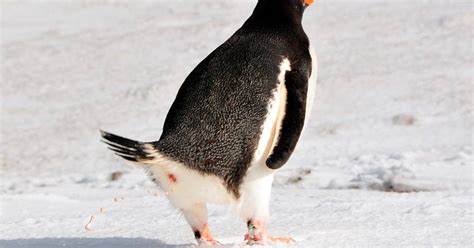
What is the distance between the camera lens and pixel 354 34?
945 cm

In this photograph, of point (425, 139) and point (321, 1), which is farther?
point (321, 1)

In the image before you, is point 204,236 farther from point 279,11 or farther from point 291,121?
point 279,11

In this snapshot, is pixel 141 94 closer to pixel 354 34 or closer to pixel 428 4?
pixel 354 34

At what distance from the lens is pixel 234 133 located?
3.29 meters

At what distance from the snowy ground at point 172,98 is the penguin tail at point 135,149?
2.12 feet

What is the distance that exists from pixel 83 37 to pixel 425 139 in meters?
4.67

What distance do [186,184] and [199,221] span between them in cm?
26

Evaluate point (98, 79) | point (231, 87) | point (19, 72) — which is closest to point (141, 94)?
point (98, 79)

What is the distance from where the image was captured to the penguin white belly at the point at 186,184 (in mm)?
3244

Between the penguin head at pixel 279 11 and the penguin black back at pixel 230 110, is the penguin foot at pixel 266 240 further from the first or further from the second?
the penguin head at pixel 279 11

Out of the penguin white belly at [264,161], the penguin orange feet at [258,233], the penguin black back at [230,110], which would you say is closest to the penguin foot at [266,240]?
the penguin orange feet at [258,233]

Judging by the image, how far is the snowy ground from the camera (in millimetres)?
4180

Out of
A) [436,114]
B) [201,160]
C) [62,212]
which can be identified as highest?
[201,160]

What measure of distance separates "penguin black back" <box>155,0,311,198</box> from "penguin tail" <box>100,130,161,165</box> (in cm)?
5
